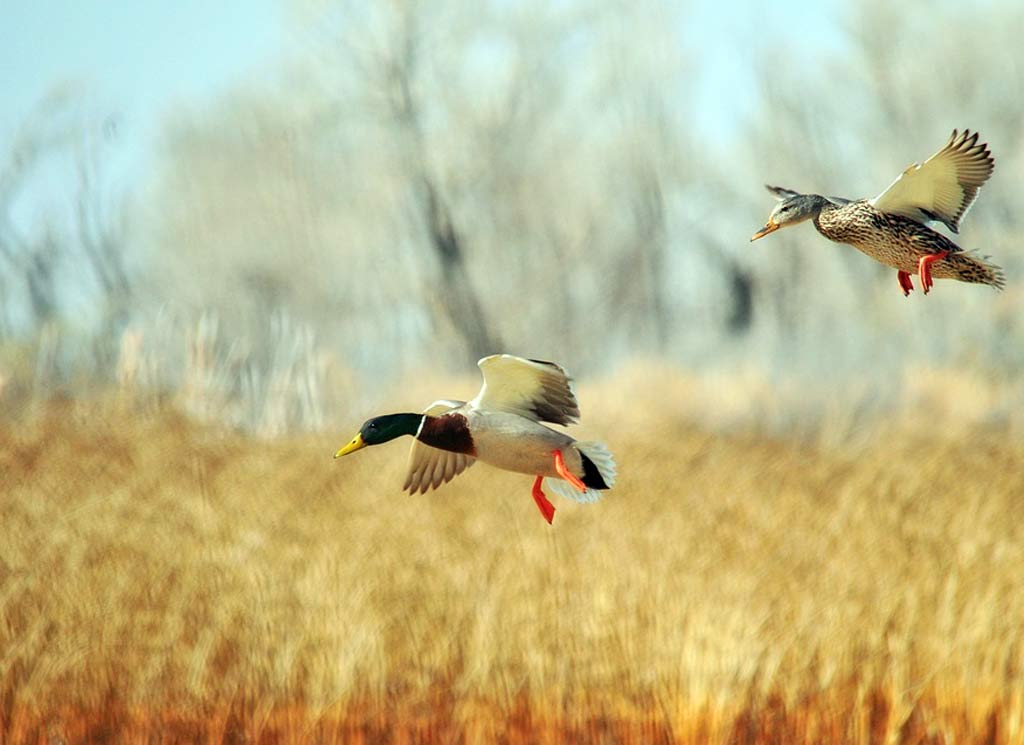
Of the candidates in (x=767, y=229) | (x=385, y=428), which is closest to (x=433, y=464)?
(x=385, y=428)

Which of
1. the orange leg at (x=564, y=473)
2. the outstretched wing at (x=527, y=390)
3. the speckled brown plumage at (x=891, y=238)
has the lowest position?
the orange leg at (x=564, y=473)

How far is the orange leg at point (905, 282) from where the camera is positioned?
0.55m

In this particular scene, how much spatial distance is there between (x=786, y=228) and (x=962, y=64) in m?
1.85

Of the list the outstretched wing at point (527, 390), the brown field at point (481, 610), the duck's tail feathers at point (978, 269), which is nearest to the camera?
the duck's tail feathers at point (978, 269)

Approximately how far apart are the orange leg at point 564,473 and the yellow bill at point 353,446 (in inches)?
3.5

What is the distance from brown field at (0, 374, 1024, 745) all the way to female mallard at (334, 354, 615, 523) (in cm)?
523

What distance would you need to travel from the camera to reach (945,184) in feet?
1.90

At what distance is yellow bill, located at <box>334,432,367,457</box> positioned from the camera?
1.84 ft

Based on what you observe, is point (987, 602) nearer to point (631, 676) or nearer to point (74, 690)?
A: point (631, 676)

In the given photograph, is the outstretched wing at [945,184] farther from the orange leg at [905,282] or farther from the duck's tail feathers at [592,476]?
the duck's tail feathers at [592,476]

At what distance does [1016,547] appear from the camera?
1052 centimetres

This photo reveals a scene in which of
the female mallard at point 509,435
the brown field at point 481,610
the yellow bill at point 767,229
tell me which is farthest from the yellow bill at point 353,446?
the brown field at point 481,610

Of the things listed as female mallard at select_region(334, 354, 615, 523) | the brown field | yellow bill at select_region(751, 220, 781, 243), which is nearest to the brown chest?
female mallard at select_region(334, 354, 615, 523)

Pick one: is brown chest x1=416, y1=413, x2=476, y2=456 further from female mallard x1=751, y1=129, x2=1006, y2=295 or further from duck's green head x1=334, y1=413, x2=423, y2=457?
female mallard x1=751, y1=129, x2=1006, y2=295
